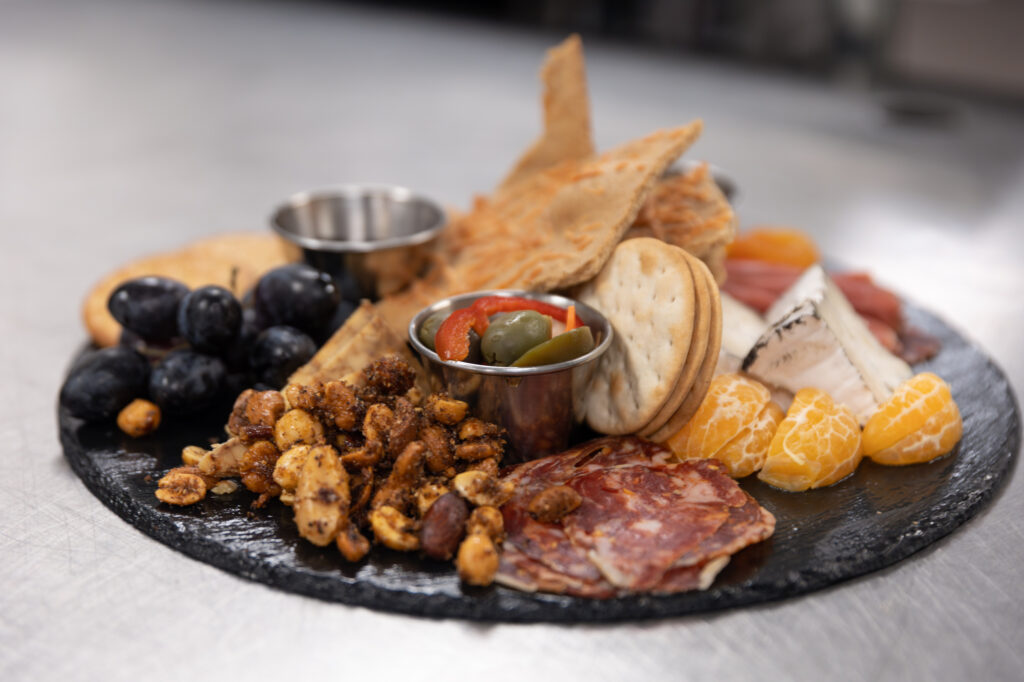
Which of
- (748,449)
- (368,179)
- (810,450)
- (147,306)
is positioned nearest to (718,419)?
(748,449)

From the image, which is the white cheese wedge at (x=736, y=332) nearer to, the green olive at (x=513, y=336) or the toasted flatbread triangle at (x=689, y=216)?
the toasted flatbread triangle at (x=689, y=216)

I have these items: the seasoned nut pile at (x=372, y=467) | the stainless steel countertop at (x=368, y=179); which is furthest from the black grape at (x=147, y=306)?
the seasoned nut pile at (x=372, y=467)

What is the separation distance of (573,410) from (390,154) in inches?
149

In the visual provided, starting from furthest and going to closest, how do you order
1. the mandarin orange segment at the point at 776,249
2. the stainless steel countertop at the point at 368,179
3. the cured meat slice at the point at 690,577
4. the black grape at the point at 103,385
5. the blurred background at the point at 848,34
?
the blurred background at the point at 848,34 → the mandarin orange segment at the point at 776,249 → the black grape at the point at 103,385 → the cured meat slice at the point at 690,577 → the stainless steel countertop at the point at 368,179

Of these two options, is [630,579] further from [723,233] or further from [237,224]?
[237,224]

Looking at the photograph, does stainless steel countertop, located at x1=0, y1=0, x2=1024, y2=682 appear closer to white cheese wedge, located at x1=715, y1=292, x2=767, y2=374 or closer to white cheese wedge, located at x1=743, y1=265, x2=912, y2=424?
white cheese wedge, located at x1=743, y1=265, x2=912, y2=424

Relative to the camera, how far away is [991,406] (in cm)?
277

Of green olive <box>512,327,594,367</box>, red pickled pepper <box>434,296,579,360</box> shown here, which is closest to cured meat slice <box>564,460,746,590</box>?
green olive <box>512,327,594,367</box>

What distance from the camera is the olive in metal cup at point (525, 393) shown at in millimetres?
2291

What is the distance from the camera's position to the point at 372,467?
7.23ft

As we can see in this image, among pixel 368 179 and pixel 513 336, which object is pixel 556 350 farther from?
pixel 368 179

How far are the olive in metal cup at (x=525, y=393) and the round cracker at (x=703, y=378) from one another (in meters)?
0.24

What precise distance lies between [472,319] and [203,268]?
4.59 ft

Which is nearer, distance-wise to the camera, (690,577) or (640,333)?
(690,577)
